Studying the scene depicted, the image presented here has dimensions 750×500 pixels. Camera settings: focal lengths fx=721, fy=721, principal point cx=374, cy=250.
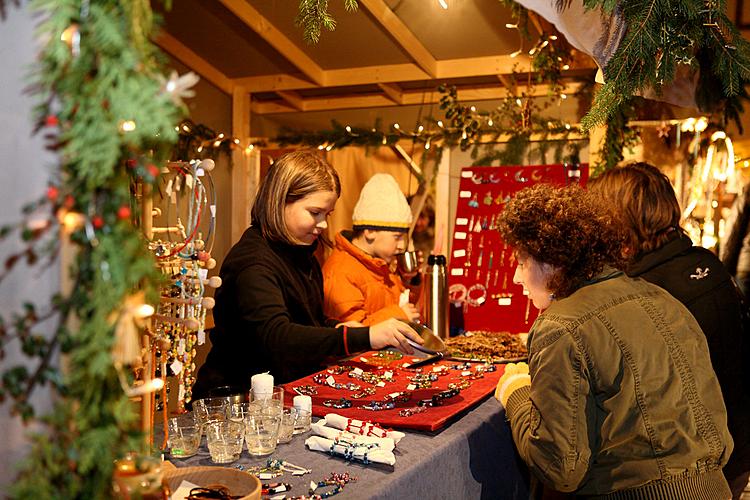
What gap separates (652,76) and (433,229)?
3964mm

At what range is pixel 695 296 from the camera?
7.86 ft

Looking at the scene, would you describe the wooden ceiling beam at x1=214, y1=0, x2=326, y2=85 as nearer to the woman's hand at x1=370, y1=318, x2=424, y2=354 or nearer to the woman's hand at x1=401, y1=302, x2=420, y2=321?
the woman's hand at x1=401, y1=302, x2=420, y2=321

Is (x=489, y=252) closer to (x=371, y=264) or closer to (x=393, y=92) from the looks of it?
(x=371, y=264)

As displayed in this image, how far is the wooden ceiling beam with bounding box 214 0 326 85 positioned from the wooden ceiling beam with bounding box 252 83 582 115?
1.89 ft

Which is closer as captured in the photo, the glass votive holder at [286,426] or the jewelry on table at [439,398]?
the glass votive holder at [286,426]

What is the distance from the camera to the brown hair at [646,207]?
8.15 ft

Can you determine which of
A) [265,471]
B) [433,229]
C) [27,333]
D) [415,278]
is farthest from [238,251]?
[433,229]

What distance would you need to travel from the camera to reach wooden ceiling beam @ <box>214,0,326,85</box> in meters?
4.55

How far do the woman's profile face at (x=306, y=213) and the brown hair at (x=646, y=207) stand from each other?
3.20 feet

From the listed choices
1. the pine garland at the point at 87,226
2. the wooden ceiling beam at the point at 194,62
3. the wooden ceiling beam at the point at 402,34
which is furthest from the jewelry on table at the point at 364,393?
the wooden ceiling beam at the point at 194,62

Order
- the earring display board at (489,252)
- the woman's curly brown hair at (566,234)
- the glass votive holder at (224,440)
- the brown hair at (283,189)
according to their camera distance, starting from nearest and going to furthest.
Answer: the glass votive holder at (224,440)
the woman's curly brown hair at (566,234)
the brown hair at (283,189)
the earring display board at (489,252)

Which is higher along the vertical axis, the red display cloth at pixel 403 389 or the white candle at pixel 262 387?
the white candle at pixel 262 387

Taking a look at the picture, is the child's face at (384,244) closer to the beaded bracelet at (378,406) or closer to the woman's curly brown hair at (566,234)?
the beaded bracelet at (378,406)

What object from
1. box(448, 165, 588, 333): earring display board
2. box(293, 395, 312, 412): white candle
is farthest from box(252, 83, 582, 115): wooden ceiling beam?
box(293, 395, 312, 412): white candle
